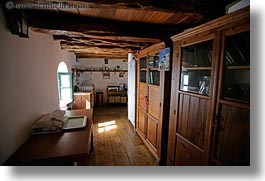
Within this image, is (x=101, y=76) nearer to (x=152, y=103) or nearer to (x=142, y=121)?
(x=142, y=121)

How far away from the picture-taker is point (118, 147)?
2.94 meters

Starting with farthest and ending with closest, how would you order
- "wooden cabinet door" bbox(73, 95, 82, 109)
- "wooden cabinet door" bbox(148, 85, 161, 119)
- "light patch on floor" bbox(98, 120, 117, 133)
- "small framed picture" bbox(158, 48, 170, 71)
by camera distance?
"wooden cabinet door" bbox(73, 95, 82, 109) → "light patch on floor" bbox(98, 120, 117, 133) → "wooden cabinet door" bbox(148, 85, 161, 119) → "small framed picture" bbox(158, 48, 170, 71)

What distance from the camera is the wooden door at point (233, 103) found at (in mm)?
1037

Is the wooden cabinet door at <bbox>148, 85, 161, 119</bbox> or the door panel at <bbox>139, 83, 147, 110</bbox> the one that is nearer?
the wooden cabinet door at <bbox>148, 85, 161, 119</bbox>

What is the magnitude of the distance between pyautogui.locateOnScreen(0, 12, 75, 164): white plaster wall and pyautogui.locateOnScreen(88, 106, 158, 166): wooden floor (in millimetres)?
1268

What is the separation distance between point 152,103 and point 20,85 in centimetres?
193

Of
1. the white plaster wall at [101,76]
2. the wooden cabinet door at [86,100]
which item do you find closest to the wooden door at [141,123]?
the wooden cabinet door at [86,100]

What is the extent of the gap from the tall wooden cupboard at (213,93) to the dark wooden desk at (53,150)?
3.71ft

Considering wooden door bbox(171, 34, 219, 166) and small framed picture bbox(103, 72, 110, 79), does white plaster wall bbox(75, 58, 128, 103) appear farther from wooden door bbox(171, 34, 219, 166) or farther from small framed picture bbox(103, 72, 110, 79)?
wooden door bbox(171, 34, 219, 166)

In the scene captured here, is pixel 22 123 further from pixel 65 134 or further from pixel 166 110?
pixel 166 110

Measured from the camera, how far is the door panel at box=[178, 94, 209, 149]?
144 cm

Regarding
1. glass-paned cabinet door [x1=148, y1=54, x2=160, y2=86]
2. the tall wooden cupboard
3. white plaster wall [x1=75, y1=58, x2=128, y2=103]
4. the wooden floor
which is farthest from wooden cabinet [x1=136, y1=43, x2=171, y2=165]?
white plaster wall [x1=75, y1=58, x2=128, y2=103]

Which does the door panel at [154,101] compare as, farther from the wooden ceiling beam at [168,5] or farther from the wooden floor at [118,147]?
the wooden ceiling beam at [168,5]

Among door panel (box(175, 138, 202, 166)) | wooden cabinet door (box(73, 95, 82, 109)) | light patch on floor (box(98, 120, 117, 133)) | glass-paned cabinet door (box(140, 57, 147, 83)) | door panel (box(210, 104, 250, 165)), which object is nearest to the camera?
door panel (box(210, 104, 250, 165))
